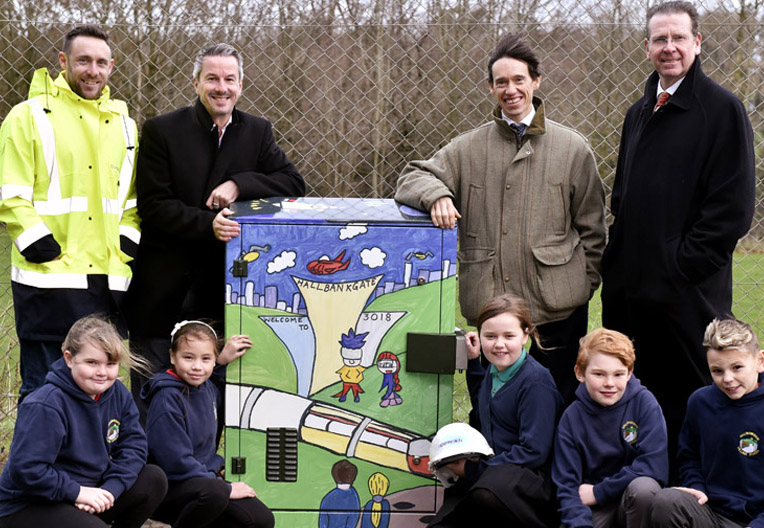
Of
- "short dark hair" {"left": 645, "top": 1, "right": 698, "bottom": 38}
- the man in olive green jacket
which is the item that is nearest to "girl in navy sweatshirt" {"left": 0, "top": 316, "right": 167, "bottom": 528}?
the man in olive green jacket

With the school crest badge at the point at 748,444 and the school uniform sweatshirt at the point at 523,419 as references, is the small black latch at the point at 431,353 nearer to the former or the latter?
the school uniform sweatshirt at the point at 523,419

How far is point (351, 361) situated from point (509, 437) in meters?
0.67

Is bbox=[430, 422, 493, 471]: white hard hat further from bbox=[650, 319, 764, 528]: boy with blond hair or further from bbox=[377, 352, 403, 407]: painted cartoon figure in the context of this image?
bbox=[650, 319, 764, 528]: boy with blond hair

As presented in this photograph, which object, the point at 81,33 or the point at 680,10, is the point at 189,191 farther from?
the point at 680,10

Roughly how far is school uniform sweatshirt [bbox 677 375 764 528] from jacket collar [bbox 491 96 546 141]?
121 centimetres

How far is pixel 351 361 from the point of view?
351 centimetres

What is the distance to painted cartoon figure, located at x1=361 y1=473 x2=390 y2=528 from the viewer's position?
11.7ft

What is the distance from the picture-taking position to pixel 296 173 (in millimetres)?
4012

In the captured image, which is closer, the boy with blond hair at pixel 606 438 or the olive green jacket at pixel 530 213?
the boy with blond hair at pixel 606 438

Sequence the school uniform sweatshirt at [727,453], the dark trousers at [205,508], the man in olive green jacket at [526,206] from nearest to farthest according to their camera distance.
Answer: the school uniform sweatshirt at [727,453]
the dark trousers at [205,508]
the man in olive green jacket at [526,206]

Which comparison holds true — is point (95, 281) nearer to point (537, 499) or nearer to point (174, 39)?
point (174, 39)

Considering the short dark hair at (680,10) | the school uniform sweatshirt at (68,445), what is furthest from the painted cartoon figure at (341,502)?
the short dark hair at (680,10)

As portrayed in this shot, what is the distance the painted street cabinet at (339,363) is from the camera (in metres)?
3.47

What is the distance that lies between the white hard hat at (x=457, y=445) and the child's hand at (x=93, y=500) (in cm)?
118
